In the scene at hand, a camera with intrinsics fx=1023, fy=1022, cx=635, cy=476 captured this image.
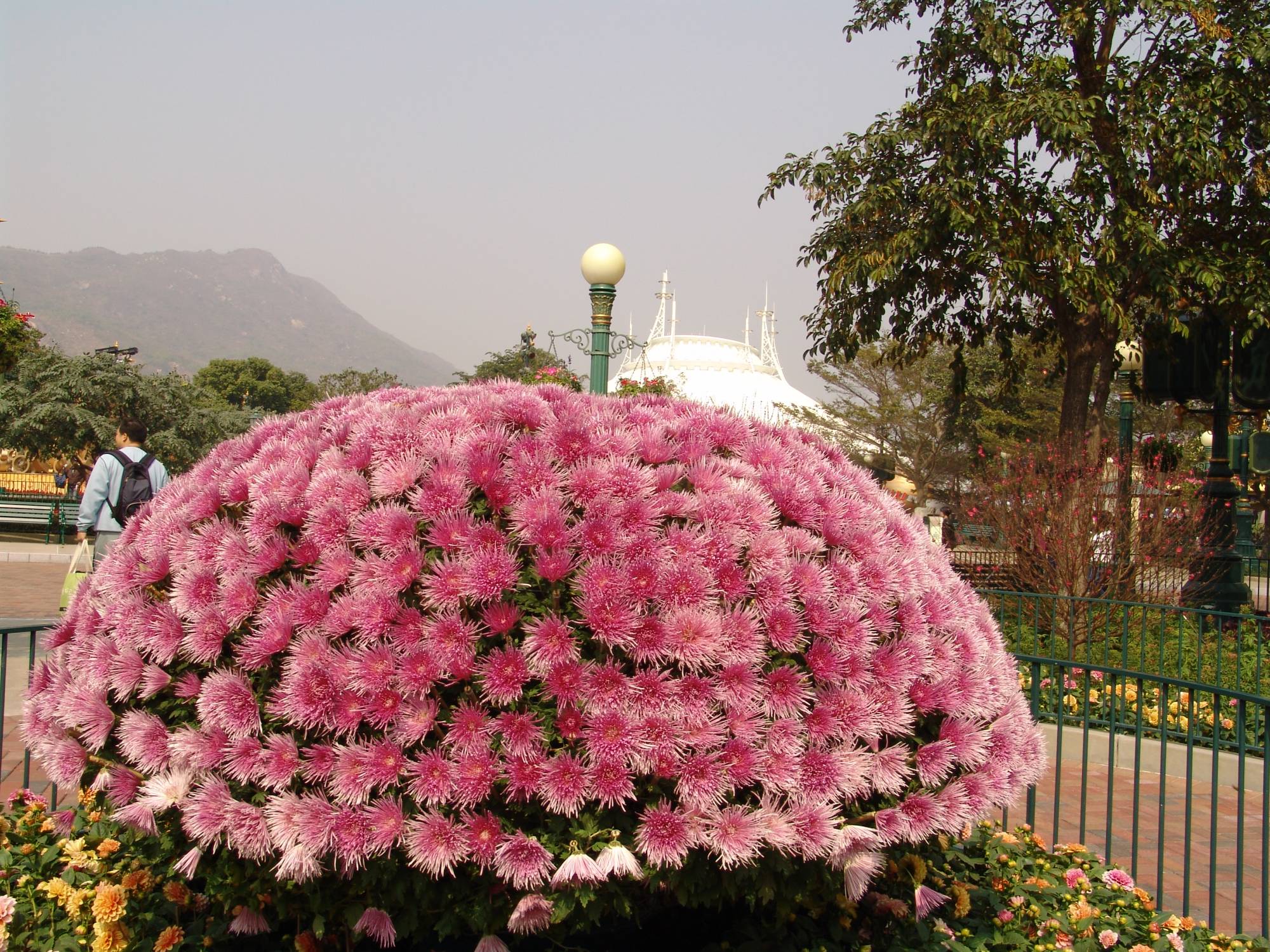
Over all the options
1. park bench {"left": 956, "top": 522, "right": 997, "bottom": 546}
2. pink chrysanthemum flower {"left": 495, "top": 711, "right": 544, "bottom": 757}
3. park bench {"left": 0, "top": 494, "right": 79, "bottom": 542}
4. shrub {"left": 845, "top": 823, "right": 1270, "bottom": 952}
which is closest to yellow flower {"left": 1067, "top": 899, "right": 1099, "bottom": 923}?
shrub {"left": 845, "top": 823, "right": 1270, "bottom": 952}

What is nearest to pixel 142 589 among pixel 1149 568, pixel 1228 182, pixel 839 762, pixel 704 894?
pixel 704 894

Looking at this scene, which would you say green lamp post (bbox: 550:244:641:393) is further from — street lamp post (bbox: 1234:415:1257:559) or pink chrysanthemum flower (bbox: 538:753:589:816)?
street lamp post (bbox: 1234:415:1257:559)

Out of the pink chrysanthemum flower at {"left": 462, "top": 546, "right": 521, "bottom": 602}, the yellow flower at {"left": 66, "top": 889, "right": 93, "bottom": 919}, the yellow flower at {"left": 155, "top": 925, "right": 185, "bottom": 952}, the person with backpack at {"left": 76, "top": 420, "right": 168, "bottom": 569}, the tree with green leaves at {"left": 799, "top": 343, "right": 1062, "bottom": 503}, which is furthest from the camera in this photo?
the tree with green leaves at {"left": 799, "top": 343, "right": 1062, "bottom": 503}

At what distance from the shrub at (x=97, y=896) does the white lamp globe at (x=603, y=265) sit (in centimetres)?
526

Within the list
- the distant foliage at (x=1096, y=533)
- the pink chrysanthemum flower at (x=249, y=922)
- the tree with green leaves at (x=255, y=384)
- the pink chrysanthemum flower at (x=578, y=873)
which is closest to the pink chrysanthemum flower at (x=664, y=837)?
the pink chrysanthemum flower at (x=578, y=873)

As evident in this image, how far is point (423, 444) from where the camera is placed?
111 inches

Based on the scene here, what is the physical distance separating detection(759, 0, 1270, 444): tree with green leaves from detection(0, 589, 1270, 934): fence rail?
168 inches

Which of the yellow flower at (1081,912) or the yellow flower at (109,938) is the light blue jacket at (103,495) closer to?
the yellow flower at (109,938)

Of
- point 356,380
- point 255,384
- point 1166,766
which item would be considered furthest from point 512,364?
point 255,384

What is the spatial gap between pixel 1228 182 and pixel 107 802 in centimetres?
1225

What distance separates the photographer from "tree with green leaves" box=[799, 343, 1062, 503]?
32.0 m

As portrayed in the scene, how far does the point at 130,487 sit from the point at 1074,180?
9.95 metres

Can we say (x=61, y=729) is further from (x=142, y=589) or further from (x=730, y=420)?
(x=730, y=420)

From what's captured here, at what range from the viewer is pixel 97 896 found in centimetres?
316
